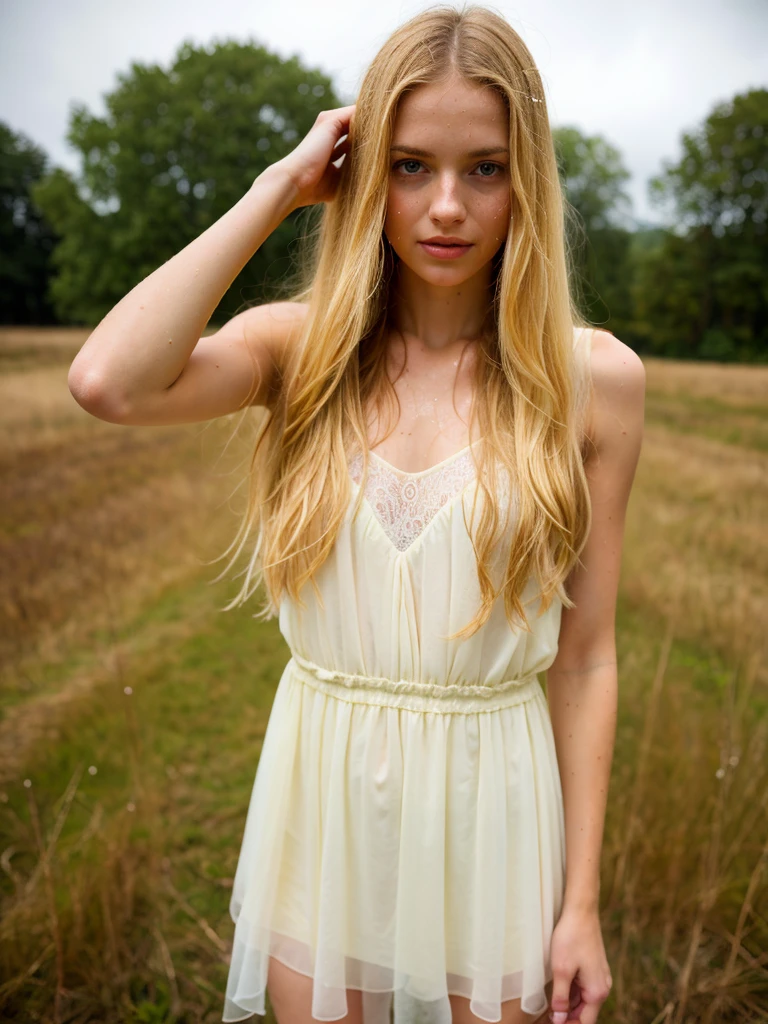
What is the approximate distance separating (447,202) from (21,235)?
9244mm

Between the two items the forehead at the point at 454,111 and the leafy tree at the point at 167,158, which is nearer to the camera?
the forehead at the point at 454,111

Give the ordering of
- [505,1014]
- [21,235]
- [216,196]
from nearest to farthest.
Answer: [505,1014]
[216,196]
[21,235]

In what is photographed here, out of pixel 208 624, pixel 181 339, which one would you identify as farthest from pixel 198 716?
pixel 181 339

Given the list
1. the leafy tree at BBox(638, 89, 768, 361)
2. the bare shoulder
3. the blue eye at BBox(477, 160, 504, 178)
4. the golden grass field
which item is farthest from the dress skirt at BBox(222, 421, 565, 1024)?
the leafy tree at BBox(638, 89, 768, 361)

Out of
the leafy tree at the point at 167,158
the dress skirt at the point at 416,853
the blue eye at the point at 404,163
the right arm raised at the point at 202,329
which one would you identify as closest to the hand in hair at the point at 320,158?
the right arm raised at the point at 202,329

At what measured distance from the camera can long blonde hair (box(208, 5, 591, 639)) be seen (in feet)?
4.01

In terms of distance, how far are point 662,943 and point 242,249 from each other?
92.2 inches

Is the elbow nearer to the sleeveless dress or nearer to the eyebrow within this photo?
the sleeveless dress

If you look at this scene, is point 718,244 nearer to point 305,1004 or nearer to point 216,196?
point 216,196

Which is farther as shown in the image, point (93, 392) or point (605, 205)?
point (605, 205)

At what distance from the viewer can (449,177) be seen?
48.2 inches

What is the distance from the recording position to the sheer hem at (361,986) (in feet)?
4.18

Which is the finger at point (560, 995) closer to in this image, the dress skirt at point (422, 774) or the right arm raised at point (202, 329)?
the dress skirt at point (422, 774)

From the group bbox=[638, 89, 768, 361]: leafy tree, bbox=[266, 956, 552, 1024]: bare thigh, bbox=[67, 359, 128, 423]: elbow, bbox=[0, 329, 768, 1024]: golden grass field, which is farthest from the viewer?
bbox=[638, 89, 768, 361]: leafy tree
